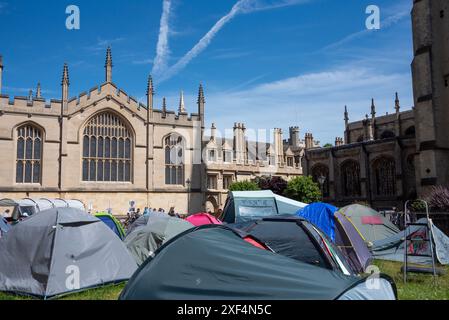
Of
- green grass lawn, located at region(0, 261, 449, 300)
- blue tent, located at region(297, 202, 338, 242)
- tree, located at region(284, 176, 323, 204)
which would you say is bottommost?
green grass lawn, located at region(0, 261, 449, 300)

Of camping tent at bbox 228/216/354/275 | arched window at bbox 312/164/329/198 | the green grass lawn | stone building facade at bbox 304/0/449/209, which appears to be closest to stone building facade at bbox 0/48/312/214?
arched window at bbox 312/164/329/198

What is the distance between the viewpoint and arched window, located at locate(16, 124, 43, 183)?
2911 cm

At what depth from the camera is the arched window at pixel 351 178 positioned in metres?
36.3

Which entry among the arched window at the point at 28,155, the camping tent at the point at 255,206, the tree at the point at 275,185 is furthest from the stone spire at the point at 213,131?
the camping tent at the point at 255,206

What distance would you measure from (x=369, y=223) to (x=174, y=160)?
21951 mm

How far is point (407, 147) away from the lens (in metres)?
32.2

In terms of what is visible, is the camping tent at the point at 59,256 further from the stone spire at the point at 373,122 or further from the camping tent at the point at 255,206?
the stone spire at the point at 373,122

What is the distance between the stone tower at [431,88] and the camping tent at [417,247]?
487 inches

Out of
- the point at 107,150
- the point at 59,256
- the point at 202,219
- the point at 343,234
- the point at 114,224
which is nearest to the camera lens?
the point at 59,256

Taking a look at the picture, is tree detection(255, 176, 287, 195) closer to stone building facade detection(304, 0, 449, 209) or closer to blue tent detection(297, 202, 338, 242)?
stone building facade detection(304, 0, 449, 209)

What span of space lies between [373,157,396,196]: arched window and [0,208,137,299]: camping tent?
97.9ft

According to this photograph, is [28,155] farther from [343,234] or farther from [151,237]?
[343,234]

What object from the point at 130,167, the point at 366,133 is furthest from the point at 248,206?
the point at 366,133

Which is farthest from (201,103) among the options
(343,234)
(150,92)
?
(343,234)
